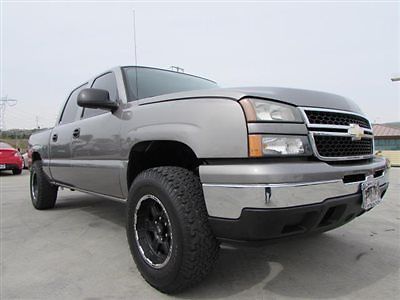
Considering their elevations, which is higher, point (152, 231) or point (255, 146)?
point (255, 146)

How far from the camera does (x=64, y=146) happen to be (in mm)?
4098

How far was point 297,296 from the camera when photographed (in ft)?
7.28

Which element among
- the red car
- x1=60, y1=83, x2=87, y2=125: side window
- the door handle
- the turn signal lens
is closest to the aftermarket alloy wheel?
the turn signal lens

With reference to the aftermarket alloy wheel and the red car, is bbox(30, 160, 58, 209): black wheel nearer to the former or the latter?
the aftermarket alloy wheel

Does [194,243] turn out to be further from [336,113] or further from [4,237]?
[4,237]

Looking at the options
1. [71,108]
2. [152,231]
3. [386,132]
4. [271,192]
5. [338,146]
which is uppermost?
[71,108]

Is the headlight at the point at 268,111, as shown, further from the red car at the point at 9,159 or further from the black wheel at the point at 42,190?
the red car at the point at 9,159

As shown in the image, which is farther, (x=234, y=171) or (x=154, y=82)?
(x=154, y=82)

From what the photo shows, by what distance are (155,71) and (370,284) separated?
267cm

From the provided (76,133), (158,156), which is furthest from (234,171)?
(76,133)

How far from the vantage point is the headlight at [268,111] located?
6.46 feet

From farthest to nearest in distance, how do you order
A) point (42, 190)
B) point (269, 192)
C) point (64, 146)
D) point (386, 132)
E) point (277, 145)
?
Answer: point (386, 132) < point (42, 190) < point (64, 146) < point (277, 145) < point (269, 192)

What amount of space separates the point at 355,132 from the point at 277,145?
0.72 metres

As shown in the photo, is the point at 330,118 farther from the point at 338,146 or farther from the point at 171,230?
the point at 171,230
